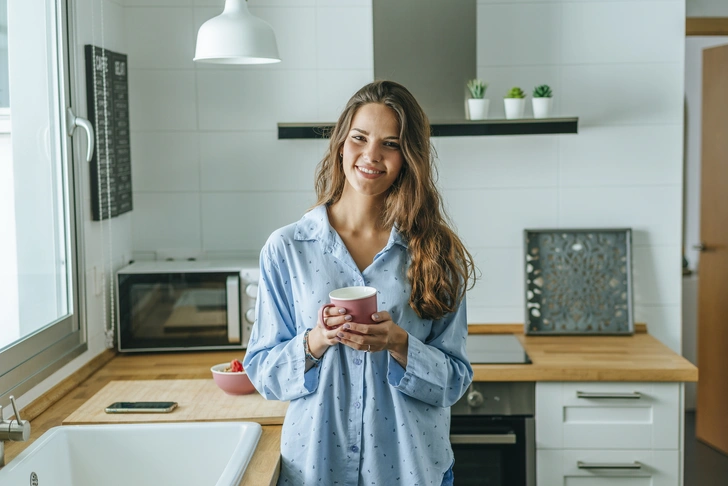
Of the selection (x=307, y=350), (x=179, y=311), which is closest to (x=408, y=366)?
(x=307, y=350)

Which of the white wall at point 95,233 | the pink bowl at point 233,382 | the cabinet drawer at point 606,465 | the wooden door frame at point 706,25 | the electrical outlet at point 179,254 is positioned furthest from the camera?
the wooden door frame at point 706,25

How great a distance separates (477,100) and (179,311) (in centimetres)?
122

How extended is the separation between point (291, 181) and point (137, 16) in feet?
2.62

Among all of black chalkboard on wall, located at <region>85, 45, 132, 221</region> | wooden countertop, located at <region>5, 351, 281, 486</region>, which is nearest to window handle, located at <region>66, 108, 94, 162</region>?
black chalkboard on wall, located at <region>85, 45, 132, 221</region>

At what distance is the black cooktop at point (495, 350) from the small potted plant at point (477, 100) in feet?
2.51

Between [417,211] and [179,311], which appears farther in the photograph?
[179,311]

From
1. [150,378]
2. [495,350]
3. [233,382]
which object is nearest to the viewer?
[233,382]

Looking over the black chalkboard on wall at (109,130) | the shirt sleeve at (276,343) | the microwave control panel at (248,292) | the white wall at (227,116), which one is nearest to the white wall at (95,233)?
the black chalkboard on wall at (109,130)

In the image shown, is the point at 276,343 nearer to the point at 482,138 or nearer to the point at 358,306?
the point at 358,306

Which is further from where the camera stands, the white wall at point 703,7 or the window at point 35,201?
the white wall at point 703,7

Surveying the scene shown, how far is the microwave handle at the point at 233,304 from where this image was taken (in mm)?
2705

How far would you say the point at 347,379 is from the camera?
164 cm

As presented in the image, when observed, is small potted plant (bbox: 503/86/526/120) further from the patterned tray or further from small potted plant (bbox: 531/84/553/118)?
the patterned tray

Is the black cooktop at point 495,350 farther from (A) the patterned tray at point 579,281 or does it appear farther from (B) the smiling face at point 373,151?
(B) the smiling face at point 373,151
